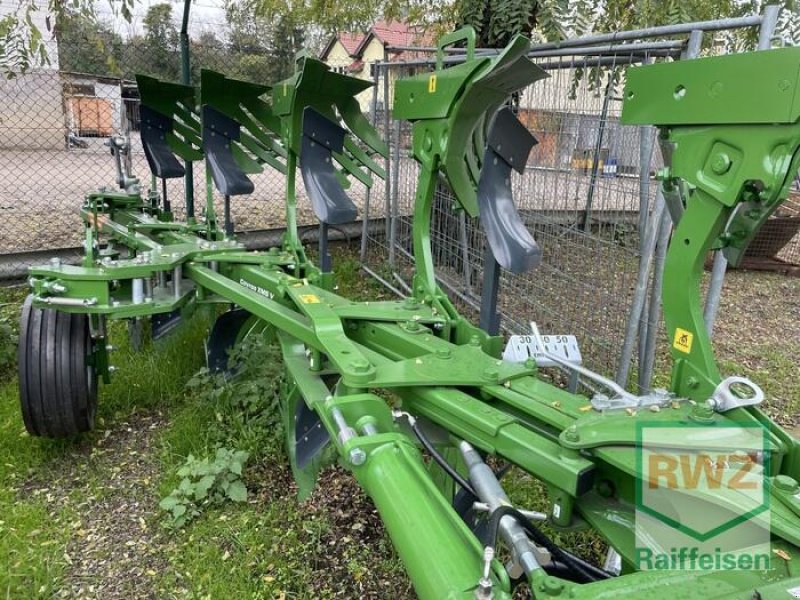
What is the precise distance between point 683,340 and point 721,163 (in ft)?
1.51

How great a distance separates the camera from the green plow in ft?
4.07

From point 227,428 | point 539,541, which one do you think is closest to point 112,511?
point 227,428

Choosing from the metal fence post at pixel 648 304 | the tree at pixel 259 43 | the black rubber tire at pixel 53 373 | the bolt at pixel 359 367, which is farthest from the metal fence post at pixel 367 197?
the bolt at pixel 359 367

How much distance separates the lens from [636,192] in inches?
120

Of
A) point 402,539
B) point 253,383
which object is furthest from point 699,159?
point 253,383

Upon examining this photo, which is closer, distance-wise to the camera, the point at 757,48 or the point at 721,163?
the point at 721,163

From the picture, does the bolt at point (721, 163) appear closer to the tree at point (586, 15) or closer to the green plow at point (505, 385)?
the green plow at point (505, 385)

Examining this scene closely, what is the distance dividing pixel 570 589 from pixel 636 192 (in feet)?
7.84

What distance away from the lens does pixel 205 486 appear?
2.70 metres

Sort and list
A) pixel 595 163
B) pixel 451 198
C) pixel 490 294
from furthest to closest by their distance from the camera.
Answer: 1. pixel 451 198
2. pixel 595 163
3. pixel 490 294

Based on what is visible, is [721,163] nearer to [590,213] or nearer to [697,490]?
[697,490]

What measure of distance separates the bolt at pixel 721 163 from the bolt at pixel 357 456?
3.45 ft

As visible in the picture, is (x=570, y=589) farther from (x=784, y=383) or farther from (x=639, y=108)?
(x=784, y=383)

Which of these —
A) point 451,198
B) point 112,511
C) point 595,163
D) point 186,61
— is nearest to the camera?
point 112,511
